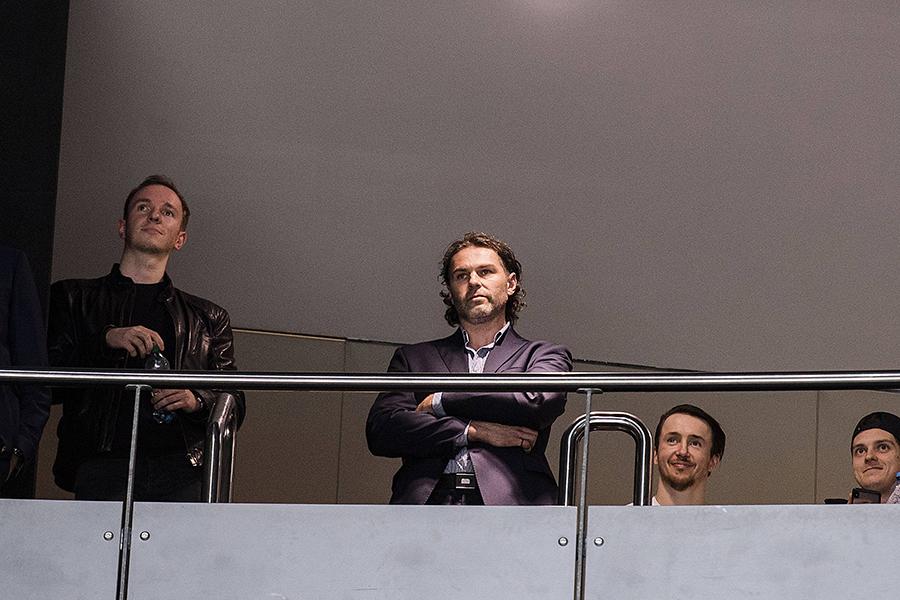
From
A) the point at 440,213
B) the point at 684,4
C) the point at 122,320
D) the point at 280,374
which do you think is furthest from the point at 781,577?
the point at 684,4

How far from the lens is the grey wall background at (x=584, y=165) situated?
22.9 ft

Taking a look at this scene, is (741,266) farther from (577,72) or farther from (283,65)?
(283,65)

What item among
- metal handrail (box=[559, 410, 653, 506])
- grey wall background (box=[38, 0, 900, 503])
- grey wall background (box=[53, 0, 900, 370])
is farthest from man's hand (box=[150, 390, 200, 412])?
grey wall background (box=[53, 0, 900, 370])

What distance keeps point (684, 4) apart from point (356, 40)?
4.98 ft

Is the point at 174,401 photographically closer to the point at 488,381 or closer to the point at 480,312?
the point at 480,312

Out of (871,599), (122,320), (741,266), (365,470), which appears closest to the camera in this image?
(871,599)

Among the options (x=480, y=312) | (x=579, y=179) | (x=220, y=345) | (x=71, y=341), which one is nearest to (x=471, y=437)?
(x=480, y=312)

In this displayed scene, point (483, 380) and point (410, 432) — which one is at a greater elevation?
point (483, 380)

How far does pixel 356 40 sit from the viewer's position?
23.3 ft

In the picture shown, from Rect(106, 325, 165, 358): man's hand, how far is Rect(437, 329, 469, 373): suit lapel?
0.83 meters

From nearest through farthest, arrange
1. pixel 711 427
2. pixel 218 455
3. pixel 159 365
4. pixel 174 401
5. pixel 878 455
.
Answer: pixel 218 455 < pixel 174 401 < pixel 159 365 < pixel 878 455 < pixel 711 427

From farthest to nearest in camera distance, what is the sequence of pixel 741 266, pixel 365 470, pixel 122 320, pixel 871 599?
pixel 741 266 → pixel 365 470 → pixel 122 320 → pixel 871 599

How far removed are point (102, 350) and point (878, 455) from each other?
7.98ft

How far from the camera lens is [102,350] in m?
4.78
